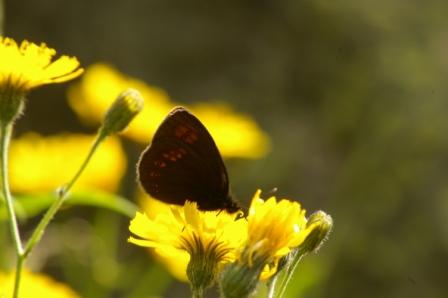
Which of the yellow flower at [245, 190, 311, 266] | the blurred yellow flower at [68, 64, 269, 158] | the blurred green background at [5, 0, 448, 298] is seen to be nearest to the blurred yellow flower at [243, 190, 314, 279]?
the yellow flower at [245, 190, 311, 266]

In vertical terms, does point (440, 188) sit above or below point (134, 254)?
above

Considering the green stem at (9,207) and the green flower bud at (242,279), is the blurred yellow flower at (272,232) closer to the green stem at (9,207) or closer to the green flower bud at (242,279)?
the green flower bud at (242,279)

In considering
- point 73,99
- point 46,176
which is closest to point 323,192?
point 73,99

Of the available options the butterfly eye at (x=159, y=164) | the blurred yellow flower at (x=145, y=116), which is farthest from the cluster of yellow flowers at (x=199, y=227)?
the blurred yellow flower at (x=145, y=116)

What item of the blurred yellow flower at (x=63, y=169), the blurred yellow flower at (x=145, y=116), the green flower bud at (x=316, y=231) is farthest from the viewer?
the blurred yellow flower at (x=145, y=116)

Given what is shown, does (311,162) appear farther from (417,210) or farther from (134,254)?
(134,254)

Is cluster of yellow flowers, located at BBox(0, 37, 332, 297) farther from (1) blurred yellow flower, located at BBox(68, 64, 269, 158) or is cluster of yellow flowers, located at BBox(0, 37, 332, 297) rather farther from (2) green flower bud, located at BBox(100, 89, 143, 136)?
(1) blurred yellow flower, located at BBox(68, 64, 269, 158)

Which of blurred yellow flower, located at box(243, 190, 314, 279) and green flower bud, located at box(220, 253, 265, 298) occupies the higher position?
blurred yellow flower, located at box(243, 190, 314, 279)
